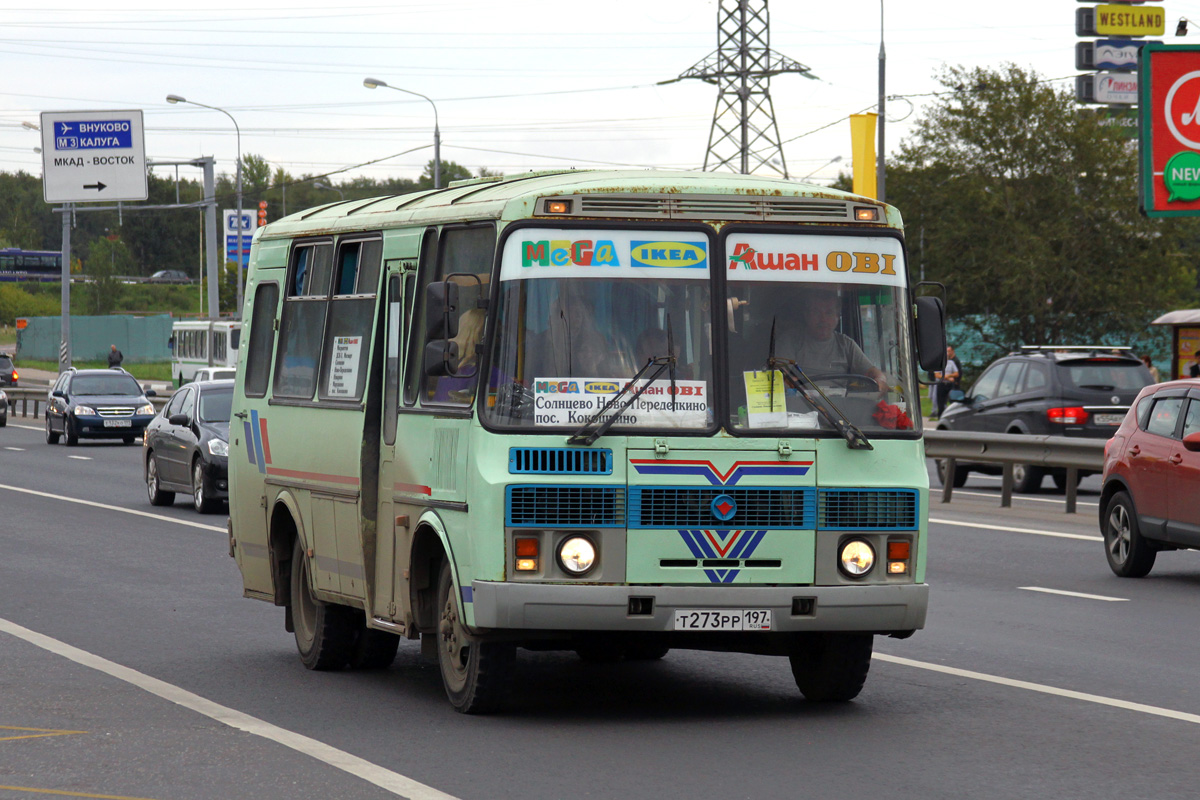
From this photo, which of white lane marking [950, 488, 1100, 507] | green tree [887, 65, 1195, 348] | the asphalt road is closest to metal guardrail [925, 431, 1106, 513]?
white lane marking [950, 488, 1100, 507]

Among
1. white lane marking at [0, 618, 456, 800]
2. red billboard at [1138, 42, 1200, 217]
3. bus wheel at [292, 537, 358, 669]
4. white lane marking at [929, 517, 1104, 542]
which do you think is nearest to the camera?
white lane marking at [0, 618, 456, 800]

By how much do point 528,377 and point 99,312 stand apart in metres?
98.9

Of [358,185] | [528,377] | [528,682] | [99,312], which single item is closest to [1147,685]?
[528,682]

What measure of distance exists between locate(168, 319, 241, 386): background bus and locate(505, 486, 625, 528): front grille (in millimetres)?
47735

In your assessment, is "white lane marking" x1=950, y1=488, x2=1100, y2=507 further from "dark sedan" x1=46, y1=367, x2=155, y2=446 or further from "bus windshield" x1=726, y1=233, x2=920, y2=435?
"dark sedan" x1=46, y1=367, x2=155, y2=446

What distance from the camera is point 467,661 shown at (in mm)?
8172

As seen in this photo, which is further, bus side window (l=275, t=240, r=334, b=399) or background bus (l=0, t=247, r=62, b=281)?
background bus (l=0, t=247, r=62, b=281)

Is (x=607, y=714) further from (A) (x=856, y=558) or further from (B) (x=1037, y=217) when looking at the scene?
(B) (x=1037, y=217)

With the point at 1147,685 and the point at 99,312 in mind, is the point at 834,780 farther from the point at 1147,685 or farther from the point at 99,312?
the point at 99,312

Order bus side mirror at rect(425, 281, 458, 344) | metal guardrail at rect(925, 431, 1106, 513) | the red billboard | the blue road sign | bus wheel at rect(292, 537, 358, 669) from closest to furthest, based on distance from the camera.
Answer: bus side mirror at rect(425, 281, 458, 344) → bus wheel at rect(292, 537, 358, 669) → metal guardrail at rect(925, 431, 1106, 513) → the red billboard → the blue road sign

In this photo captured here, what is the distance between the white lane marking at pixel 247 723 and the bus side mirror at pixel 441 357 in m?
1.60

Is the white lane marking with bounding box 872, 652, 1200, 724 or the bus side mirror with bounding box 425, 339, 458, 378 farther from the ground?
the bus side mirror with bounding box 425, 339, 458, 378

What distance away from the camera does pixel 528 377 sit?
786 cm

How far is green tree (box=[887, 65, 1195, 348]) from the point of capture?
1906 inches
